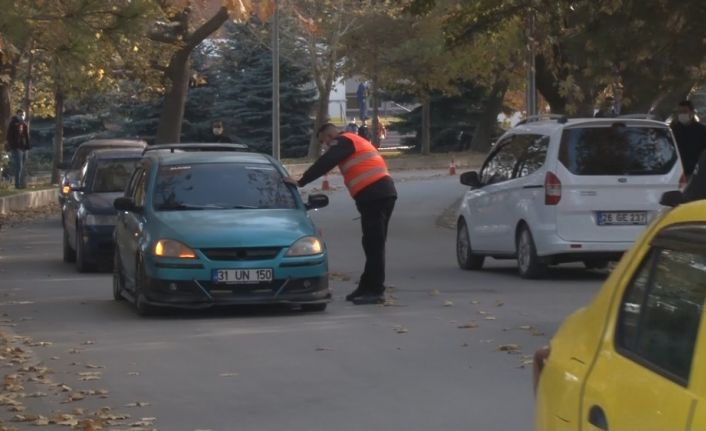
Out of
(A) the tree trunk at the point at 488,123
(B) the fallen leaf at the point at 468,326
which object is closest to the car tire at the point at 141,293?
(B) the fallen leaf at the point at 468,326

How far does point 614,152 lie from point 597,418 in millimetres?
11969

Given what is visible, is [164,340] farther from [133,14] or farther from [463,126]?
[463,126]

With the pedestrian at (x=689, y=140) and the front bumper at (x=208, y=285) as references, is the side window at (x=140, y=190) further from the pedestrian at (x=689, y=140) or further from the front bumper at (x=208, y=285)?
the pedestrian at (x=689, y=140)

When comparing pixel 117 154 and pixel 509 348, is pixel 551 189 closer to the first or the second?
pixel 509 348

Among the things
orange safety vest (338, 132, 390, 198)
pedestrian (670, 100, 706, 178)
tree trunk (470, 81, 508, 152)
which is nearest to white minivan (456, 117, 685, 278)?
orange safety vest (338, 132, 390, 198)

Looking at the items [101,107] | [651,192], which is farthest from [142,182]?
[101,107]

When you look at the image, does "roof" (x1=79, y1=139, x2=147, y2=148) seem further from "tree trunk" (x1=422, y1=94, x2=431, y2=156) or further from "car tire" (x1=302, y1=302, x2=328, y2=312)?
"tree trunk" (x1=422, y1=94, x2=431, y2=156)

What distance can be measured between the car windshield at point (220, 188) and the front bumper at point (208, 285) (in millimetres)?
1041

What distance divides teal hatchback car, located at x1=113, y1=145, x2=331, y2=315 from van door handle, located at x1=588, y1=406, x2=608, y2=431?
865cm

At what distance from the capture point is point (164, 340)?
39.5 feet

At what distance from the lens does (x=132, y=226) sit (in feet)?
47.1

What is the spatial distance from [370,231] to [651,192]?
370 cm

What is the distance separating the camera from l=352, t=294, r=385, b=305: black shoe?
1440 cm

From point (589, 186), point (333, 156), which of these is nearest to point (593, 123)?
point (589, 186)
